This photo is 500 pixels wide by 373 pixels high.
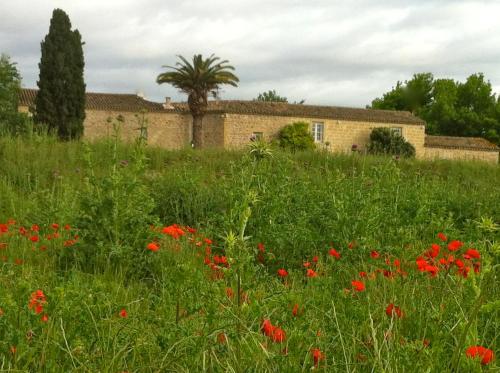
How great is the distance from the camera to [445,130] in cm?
5197

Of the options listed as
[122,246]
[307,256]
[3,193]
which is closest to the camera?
[122,246]

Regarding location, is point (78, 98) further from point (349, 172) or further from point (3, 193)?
point (3, 193)

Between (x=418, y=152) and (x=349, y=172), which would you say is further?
(x=418, y=152)

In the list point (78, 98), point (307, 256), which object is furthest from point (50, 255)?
point (78, 98)

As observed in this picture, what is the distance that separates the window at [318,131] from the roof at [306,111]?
0.56 metres

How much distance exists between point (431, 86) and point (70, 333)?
2227 inches

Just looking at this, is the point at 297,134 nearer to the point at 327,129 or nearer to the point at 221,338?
the point at 327,129

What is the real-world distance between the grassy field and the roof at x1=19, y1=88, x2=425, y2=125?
27.5 m

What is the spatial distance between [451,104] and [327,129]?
57.3 feet

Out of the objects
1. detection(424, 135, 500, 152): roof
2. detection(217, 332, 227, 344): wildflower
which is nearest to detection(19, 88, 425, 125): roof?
detection(424, 135, 500, 152): roof

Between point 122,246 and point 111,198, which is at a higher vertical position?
point 111,198

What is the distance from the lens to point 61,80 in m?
28.9

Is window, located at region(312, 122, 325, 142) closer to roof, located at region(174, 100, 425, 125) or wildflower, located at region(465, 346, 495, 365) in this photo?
roof, located at region(174, 100, 425, 125)

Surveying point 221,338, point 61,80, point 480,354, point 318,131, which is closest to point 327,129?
point 318,131
